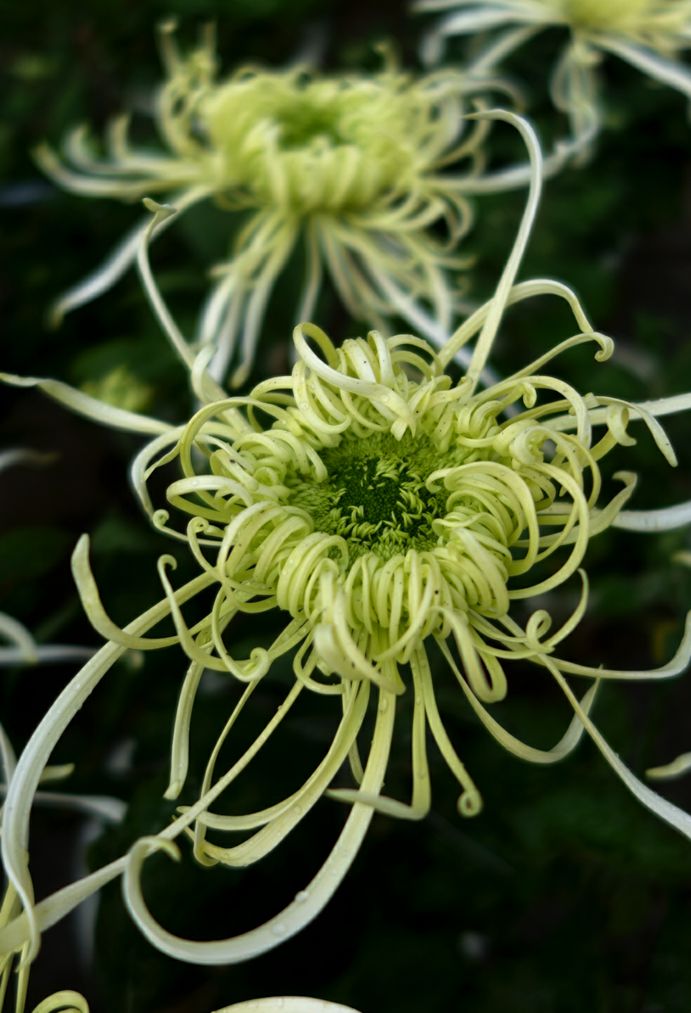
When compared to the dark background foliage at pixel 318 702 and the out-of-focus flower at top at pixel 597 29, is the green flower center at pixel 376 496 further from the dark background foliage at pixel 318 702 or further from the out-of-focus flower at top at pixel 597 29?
the out-of-focus flower at top at pixel 597 29

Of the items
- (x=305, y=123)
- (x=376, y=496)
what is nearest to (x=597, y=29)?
(x=305, y=123)

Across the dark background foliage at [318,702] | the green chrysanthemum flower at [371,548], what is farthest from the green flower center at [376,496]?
the dark background foliage at [318,702]

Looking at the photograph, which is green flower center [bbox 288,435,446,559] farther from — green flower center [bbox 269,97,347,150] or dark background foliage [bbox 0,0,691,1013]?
green flower center [bbox 269,97,347,150]

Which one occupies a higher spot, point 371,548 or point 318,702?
point 371,548

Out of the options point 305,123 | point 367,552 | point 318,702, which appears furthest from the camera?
point 305,123

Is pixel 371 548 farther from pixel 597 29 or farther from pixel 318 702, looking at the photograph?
pixel 597 29

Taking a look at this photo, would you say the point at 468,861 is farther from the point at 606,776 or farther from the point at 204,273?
the point at 204,273

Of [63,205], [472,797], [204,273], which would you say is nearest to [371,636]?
[472,797]

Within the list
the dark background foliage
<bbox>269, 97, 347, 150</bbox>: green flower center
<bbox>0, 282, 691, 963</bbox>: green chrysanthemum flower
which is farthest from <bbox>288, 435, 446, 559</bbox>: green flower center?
<bbox>269, 97, 347, 150</bbox>: green flower center
